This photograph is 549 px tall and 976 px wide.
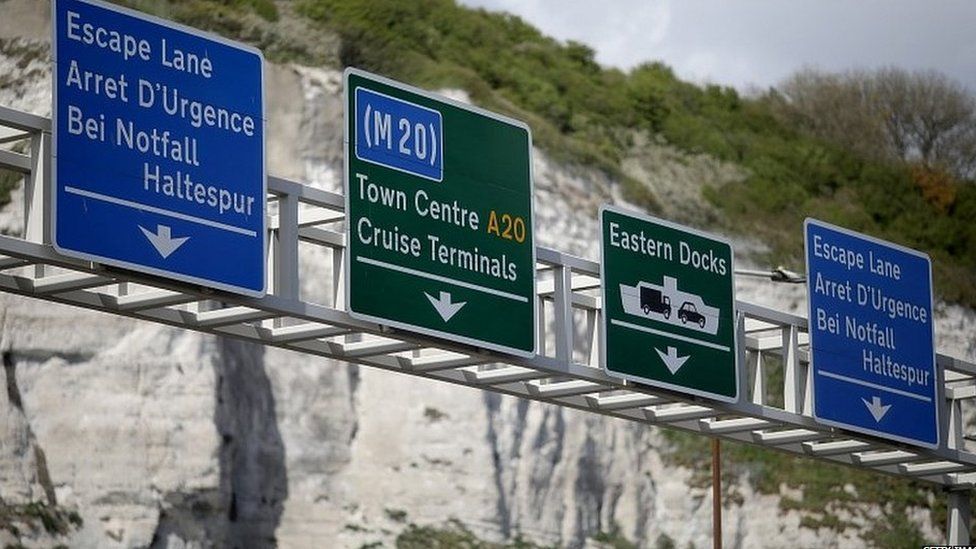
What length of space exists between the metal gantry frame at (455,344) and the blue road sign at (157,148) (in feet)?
0.55

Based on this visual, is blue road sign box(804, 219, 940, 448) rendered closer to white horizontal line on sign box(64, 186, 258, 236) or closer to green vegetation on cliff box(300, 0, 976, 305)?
white horizontal line on sign box(64, 186, 258, 236)

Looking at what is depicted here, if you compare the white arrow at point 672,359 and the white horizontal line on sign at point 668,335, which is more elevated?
the white horizontal line on sign at point 668,335

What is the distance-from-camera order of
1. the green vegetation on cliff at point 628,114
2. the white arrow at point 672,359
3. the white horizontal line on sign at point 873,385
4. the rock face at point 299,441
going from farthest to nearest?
the green vegetation on cliff at point 628,114 → the rock face at point 299,441 → the white horizontal line on sign at point 873,385 → the white arrow at point 672,359

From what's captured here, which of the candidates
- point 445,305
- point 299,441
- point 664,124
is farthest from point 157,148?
point 664,124

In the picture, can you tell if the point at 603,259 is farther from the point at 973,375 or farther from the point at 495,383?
the point at 973,375

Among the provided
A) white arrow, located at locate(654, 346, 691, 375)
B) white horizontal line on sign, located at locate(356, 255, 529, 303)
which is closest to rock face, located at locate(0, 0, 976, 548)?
white arrow, located at locate(654, 346, 691, 375)

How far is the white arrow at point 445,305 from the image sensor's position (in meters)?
18.6

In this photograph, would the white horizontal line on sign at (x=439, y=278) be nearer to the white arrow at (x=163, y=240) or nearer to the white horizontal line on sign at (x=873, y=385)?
the white arrow at (x=163, y=240)

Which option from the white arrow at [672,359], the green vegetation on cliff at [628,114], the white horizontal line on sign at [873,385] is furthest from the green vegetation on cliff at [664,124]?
the white arrow at [672,359]

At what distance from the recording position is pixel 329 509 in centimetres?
4291

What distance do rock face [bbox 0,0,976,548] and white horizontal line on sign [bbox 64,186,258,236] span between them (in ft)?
68.8

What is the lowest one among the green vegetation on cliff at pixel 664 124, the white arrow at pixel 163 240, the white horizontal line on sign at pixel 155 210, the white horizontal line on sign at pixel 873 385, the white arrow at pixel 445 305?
the white horizontal line on sign at pixel 873 385

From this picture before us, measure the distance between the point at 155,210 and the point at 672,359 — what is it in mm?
6565

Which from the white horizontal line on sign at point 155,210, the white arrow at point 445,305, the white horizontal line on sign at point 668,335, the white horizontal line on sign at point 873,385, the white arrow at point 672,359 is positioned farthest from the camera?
the white horizontal line on sign at point 873,385
